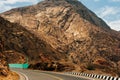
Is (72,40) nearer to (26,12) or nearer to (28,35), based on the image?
(28,35)

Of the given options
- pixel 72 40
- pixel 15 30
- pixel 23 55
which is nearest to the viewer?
pixel 23 55

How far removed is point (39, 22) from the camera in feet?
513

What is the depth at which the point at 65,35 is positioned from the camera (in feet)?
491

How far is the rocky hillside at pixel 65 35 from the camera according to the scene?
126312mm

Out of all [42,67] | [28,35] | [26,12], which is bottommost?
[42,67]

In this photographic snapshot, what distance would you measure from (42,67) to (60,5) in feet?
328

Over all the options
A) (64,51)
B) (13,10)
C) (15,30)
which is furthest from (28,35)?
(13,10)

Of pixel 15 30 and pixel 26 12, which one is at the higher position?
pixel 26 12

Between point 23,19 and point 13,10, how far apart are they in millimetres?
20865

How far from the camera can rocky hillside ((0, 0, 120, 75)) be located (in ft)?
414

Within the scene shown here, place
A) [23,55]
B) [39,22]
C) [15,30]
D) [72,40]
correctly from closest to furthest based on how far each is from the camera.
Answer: [23,55], [15,30], [72,40], [39,22]

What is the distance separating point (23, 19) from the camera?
162375 mm

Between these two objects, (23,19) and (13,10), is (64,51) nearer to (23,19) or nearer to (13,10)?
(23,19)

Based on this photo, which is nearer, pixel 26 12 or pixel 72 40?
pixel 72 40
